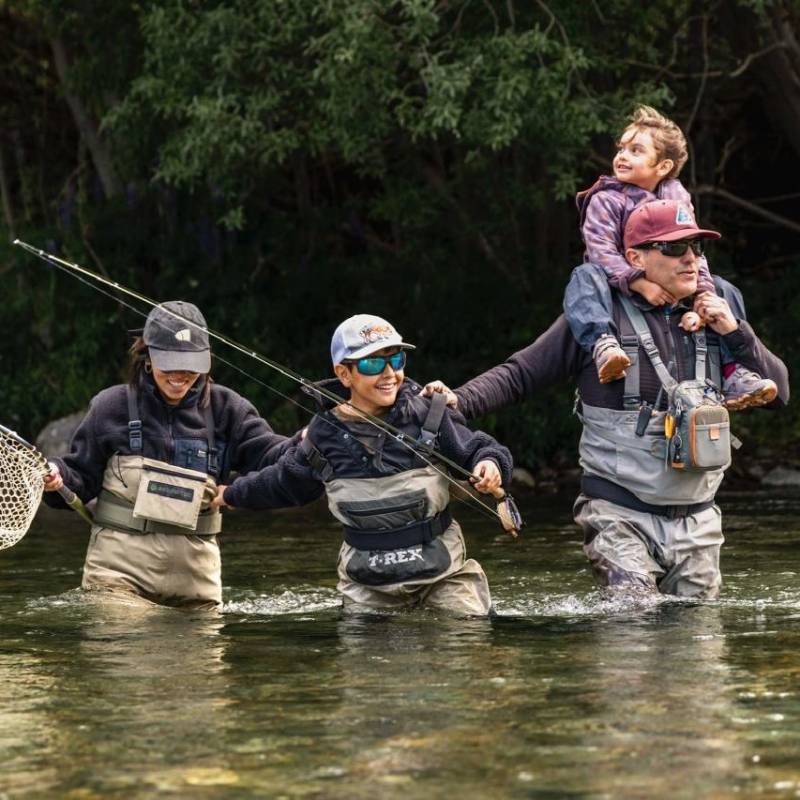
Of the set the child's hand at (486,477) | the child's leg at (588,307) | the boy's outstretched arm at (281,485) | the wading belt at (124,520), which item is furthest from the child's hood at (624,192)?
the wading belt at (124,520)

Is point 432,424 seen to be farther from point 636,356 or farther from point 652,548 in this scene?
point 652,548

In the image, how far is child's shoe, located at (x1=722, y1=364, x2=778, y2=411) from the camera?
771cm

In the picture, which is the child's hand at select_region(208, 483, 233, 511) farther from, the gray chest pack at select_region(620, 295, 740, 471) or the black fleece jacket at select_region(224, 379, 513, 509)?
the gray chest pack at select_region(620, 295, 740, 471)

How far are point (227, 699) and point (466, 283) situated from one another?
43.8ft

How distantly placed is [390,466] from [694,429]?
114cm

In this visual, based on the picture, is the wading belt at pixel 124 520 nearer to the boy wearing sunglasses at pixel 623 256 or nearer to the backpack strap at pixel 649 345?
the boy wearing sunglasses at pixel 623 256

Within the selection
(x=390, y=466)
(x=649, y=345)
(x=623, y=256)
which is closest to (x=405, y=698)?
(x=390, y=466)

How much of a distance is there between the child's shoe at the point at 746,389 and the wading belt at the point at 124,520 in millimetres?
2216

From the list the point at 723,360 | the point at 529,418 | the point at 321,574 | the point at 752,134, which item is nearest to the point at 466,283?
the point at 529,418

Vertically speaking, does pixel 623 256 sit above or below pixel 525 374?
above

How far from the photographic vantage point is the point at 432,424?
24.9 ft

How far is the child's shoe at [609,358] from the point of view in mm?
7410

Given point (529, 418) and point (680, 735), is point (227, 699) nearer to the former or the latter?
point (680, 735)

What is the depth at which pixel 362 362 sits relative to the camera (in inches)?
299
